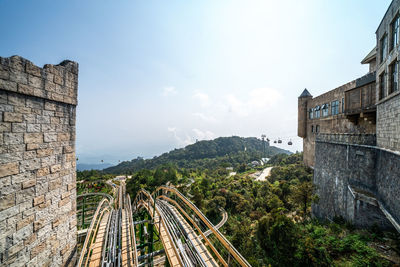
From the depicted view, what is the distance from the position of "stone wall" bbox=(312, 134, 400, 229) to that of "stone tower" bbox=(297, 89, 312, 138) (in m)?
9.64

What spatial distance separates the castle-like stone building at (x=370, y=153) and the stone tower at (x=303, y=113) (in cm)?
744

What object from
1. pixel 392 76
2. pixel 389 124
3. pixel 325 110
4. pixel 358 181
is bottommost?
pixel 358 181

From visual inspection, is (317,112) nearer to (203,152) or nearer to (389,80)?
(389,80)

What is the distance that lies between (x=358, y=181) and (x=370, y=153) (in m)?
1.54

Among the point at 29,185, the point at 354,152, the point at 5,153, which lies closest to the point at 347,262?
the point at 354,152

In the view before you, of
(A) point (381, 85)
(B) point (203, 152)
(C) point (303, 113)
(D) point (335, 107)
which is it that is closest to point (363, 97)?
(A) point (381, 85)

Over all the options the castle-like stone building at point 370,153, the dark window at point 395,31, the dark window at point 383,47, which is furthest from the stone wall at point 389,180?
the dark window at point 383,47

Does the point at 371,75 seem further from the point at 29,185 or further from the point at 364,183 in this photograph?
the point at 29,185

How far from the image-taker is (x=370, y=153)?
24.8ft

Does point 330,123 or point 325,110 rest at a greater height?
point 325,110

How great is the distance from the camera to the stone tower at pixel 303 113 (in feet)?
67.3

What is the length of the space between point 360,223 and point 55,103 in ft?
40.1

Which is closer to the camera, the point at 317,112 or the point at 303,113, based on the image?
the point at 317,112

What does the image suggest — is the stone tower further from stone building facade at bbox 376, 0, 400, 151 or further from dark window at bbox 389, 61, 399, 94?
dark window at bbox 389, 61, 399, 94
